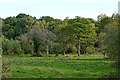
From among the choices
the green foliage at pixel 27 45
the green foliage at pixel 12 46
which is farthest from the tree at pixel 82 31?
the green foliage at pixel 12 46

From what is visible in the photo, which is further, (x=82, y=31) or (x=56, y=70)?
(x=82, y=31)

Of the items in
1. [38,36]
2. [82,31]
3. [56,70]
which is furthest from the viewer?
[38,36]

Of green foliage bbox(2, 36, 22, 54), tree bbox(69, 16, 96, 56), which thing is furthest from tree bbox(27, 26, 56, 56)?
tree bbox(69, 16, 96, 56)

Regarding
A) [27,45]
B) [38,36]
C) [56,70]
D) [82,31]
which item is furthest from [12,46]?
[56,70]

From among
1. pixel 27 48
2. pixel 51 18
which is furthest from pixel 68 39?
pixel 51 18

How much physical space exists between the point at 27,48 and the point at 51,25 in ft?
87.2

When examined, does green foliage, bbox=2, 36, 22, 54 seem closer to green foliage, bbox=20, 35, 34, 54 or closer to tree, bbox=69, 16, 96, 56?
green foliage, bbox=20, 35, 34, 54

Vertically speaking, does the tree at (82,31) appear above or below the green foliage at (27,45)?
above

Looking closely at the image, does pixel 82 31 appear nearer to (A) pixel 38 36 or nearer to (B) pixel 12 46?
(A) pixel 38 36

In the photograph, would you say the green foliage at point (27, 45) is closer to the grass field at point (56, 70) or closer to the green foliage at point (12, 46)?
the green foliage at point (12, 46)

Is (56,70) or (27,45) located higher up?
(27,45)

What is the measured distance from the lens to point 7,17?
3728 inches

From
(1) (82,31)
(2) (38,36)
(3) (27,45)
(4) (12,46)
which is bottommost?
(4) (12,46)

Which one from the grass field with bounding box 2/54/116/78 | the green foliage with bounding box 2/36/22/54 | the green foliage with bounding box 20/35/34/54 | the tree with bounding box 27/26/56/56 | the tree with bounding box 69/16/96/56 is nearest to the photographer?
the grass field with bounding box 2/54/116/78
